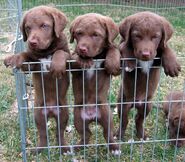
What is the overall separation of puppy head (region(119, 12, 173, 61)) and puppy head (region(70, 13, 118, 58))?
0.44ft

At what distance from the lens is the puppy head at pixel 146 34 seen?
112 inches

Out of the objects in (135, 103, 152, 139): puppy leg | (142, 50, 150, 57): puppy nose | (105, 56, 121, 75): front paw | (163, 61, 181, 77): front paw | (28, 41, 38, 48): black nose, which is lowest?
(135, 103, 152, 139): puppy leg

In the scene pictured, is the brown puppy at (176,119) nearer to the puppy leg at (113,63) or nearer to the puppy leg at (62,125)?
the puppy leg at (113,63)

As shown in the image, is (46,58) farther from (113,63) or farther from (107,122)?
(107,122)

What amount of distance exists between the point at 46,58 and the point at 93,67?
40 cm

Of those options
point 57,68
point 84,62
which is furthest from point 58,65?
point 84,62

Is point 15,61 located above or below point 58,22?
below

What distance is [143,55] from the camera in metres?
2.79

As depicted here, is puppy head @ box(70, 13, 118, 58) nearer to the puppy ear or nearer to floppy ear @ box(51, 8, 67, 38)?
floppy ear @ box(51, 8, 67, 38)

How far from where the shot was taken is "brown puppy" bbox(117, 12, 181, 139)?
2883 millimetres

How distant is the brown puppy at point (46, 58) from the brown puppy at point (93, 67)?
10cm

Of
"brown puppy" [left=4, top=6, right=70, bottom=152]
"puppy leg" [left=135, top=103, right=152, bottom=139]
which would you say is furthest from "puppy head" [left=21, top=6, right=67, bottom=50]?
"puppy leg" [left=135, top=103, right=152, bottom=139]

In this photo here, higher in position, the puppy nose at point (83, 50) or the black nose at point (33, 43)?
the black nose at point (33, 43)

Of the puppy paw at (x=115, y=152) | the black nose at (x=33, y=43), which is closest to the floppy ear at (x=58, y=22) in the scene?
the black nose at (x=33, y=43)
